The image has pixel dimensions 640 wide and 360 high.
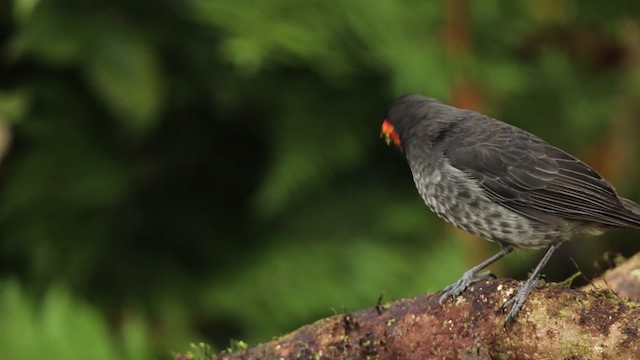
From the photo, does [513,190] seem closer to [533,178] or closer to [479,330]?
[533,178]

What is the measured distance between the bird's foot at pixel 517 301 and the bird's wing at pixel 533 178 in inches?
21.3

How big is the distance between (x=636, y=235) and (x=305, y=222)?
2208 millimetres

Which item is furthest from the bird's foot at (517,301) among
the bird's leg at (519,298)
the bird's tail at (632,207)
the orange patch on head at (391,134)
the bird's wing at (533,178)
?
the orange patch on head at (391,134)

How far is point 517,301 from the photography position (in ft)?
10.0

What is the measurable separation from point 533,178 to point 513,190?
0.31 feet

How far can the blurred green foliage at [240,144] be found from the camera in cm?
506

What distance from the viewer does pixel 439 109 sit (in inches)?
160

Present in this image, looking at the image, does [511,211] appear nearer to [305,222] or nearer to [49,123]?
[305,222]

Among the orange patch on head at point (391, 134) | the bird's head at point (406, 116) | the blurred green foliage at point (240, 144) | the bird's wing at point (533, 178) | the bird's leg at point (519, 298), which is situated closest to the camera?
the bird's leg at point (519, 298)

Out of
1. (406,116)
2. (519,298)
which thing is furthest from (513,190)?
(519,298)

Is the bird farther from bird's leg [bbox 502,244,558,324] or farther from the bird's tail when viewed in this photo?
bird's leg [bbox 502,244,558,324]

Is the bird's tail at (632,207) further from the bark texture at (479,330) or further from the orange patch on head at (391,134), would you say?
the orange patch on head at (391,134)

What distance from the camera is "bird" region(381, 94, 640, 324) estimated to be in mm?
3617

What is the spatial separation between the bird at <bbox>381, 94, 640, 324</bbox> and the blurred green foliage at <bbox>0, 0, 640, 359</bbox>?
1249 millimetres
